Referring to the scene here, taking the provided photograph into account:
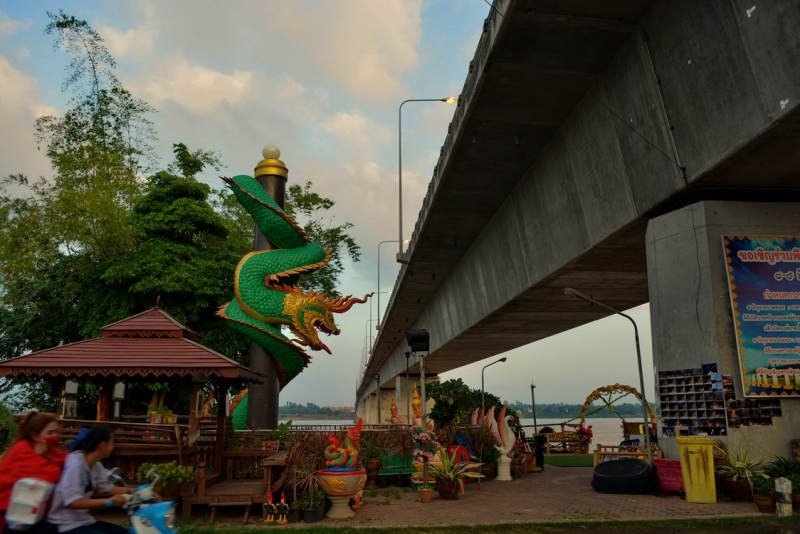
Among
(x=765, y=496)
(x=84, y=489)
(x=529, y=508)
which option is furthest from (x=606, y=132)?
(x=84, y=489)

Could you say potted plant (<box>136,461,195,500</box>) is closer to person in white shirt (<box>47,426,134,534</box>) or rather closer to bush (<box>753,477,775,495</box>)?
person in white shirt (<box>47,426,134,534</box>)

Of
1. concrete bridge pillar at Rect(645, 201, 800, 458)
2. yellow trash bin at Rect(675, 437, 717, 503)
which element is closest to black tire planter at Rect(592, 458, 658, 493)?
concrete bridge pillar at Rect(645, 201, 800, 458)

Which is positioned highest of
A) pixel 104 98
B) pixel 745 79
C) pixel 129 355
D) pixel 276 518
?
pixel 104 98

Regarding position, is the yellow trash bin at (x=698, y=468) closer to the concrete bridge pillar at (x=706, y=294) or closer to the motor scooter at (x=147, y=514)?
the concrete bridge pillar at (x=706, y=294)

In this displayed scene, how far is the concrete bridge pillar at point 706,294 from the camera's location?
33.9 feet

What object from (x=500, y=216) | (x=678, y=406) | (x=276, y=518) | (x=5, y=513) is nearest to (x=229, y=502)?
(x=276, y=518)

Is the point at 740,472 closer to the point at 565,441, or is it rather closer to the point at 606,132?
the point at 606,132

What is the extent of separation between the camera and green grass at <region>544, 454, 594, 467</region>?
838 inches

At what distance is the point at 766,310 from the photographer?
1055 cm

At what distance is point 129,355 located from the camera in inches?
456

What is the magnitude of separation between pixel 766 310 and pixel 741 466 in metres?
2.69

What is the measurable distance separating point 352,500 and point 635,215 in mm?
7552

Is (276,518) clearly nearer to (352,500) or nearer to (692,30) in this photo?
(352,500)

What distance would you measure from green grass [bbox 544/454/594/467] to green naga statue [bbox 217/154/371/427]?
946cm
